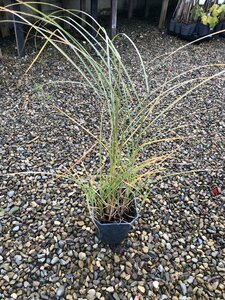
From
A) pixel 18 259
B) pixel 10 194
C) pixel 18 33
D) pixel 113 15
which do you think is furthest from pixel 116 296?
pixel 113 15

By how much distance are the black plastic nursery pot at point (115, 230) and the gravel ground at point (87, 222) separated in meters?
0.06

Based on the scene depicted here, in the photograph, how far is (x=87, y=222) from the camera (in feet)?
4.92

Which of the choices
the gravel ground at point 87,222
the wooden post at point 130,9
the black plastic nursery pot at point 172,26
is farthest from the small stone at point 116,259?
the wooden post at point 130,9

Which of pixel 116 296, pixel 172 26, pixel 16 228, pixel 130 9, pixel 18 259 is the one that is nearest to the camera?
pixel 116 296

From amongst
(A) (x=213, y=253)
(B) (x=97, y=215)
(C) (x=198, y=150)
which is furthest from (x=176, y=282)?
(C) (x=198, y=150)

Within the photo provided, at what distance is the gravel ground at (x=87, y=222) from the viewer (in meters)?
1.29

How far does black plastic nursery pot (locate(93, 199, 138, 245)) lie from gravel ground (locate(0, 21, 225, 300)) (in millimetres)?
61

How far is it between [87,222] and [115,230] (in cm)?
26

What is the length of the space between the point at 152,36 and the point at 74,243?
9.87 ft

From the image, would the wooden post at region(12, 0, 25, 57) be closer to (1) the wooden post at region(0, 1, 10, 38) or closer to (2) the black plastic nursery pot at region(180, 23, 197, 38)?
(1) the wooden post at region(0, 1, 10, 38)

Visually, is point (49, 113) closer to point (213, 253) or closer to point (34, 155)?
point (34, 155)

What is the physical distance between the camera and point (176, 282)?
1.32 metres

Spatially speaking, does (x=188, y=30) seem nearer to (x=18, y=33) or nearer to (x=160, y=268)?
(x=18, y=33)

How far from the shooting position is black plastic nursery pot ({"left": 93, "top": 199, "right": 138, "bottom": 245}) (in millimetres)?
1258
